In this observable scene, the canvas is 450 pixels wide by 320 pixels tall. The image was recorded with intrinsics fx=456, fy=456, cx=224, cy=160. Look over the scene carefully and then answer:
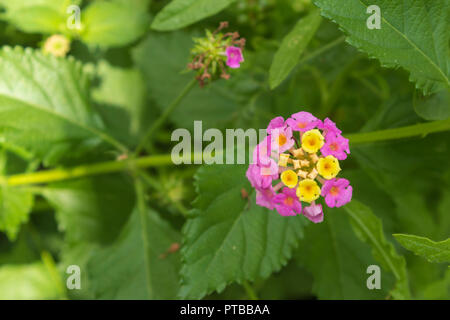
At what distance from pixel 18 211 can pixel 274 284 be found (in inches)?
33.2

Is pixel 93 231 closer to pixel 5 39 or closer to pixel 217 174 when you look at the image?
pixel 217 174

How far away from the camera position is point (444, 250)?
2.74 feet

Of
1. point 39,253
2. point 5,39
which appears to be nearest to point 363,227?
point 39,253

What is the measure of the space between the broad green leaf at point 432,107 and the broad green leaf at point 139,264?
777 millimetres

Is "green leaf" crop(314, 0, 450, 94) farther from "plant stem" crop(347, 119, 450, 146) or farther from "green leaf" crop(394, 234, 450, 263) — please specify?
"green leaf" crop(394, 234, 450, 263)

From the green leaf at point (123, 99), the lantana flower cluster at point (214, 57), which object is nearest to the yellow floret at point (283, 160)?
the lantana flower cluster at point (214, 57)

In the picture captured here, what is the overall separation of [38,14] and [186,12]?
2.25 feet

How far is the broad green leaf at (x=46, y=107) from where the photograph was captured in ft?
4.03

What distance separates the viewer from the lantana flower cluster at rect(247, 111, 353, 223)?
2.73 ft

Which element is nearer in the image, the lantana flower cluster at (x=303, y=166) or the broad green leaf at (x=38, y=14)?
the lantana flower cluster at (x=303, y=166)

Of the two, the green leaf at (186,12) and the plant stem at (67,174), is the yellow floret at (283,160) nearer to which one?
the green leaf at (186,12)

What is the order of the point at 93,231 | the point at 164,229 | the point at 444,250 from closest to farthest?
the point at 444,250 → the point at 164,229 → the point at 93,231

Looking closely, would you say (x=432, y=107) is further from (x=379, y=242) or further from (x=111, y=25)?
(x=111, y=25)

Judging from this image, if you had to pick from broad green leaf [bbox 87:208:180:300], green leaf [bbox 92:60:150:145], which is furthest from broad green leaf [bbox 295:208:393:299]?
green leaf [bbox 92:60:150:145]
